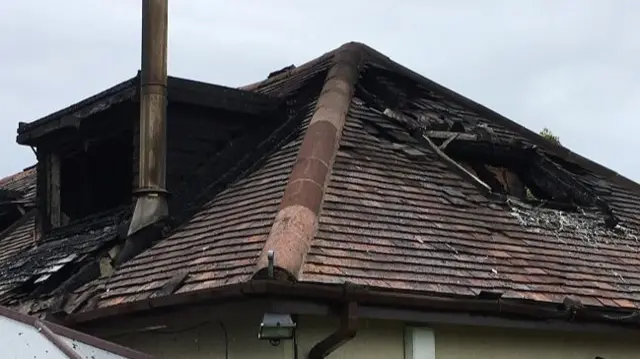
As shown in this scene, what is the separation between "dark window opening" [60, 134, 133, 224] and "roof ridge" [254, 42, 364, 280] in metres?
2.65

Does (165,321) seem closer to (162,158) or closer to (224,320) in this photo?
(224,320)

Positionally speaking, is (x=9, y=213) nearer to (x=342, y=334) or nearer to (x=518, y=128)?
(x=518, y=128)

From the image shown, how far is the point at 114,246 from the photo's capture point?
9156mm

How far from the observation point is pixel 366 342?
24.4 ft

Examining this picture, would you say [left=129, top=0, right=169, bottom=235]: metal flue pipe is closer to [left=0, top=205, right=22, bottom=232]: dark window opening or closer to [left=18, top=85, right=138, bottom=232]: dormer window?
[left=18, top=85, right=138, bottom=232]: dormer window

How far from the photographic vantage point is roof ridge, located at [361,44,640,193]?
12.4m

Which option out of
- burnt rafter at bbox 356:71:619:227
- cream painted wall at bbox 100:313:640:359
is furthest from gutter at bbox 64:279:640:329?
burnt rafter at bbox 356:71:619:227

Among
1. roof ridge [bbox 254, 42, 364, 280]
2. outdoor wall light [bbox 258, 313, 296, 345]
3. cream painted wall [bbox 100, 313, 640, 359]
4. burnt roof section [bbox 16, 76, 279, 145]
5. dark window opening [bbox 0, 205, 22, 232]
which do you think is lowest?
outdoor wall light [bbox 258, 313, 296, 345]

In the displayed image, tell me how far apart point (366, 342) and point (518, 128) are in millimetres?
Result: 6157

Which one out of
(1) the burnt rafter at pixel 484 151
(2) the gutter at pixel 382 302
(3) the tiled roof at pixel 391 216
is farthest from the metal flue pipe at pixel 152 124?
(1) the burnt rafter at pixel 484 151

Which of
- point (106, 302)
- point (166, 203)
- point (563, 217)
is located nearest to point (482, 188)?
point (563, 217)

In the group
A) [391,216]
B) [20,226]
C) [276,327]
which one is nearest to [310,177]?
[391,216]

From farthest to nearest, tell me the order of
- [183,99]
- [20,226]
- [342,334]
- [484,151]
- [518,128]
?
[20,226] < [518,128] < [484,151] < [183,99] < [342,334]

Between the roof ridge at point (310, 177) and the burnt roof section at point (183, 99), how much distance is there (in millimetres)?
871
